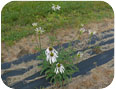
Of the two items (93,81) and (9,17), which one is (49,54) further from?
(9,17)

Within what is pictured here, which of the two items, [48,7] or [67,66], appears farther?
[48,7]

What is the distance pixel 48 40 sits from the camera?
12.4ft

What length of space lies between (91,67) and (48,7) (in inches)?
90.8

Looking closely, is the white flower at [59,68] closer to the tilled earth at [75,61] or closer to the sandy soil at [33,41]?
the tilled earth at [75,61]

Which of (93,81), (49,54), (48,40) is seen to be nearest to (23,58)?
(48,40)

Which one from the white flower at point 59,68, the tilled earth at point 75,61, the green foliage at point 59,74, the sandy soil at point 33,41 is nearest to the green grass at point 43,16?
the sandy soil at point 33,41

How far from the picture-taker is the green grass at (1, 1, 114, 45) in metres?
4.05

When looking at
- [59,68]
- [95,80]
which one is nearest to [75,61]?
[95,80]

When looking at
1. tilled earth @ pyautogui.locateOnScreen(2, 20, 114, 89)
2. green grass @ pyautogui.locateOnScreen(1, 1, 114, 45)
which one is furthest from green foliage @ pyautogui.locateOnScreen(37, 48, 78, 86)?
green grass @ pyautogui.locateOnScreen(1, 1, 114, 45)

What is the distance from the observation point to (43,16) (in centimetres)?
465

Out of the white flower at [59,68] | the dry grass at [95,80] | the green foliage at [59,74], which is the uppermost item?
the white flower at [59,68]

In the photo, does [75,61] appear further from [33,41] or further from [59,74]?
[33,41]

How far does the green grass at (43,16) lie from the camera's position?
4051 millimetres

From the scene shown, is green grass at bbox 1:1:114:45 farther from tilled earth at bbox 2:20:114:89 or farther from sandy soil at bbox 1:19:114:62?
tilled earth at bbox 2:20:114:89
